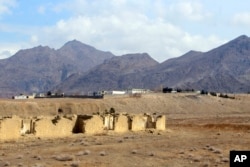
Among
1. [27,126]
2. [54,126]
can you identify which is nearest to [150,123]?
[54,126]

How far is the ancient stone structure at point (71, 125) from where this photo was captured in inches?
1158

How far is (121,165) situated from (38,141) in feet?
33.9

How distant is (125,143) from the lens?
92.1 feet

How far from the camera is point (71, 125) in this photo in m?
33.4

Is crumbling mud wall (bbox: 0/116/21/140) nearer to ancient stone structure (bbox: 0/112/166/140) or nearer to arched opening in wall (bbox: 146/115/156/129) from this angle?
ancient stone structure (bbox: 0/112/166/140)

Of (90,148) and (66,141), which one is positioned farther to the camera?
(66,141)

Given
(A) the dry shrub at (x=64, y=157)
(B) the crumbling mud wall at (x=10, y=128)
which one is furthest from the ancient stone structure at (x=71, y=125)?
(A) the dry shrub at (x=64, y=157)

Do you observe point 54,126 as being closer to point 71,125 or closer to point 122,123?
point 71,125

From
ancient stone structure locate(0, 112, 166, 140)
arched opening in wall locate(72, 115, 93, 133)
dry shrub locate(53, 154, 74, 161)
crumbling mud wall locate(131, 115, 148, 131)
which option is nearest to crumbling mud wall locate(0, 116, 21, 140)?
ancient stone structure locate(0, 112, 166, 140)

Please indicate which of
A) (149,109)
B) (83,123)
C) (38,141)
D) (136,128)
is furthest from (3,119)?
(149,109)

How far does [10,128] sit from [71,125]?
5.07m

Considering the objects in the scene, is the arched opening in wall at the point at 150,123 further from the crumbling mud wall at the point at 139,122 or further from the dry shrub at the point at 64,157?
the dry shrub at the point at 64,157

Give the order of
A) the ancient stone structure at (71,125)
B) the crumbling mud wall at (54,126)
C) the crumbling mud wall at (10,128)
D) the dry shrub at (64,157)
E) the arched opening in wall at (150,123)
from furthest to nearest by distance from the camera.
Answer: the arched opening in wall at (150,123)
the crumbling mud wall at (54,126)
the ancient stone structure at (71,125)
the crumbling mud wall at (10,128)
the dry shrub at (64,157)

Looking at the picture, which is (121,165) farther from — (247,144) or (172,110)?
(172,110)
